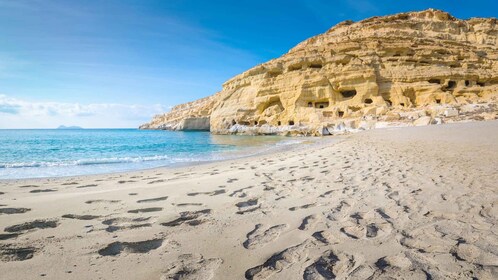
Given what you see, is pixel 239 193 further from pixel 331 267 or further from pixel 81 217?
pixel 331 267

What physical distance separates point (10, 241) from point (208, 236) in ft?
5.71

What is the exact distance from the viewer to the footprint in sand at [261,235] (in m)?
2.24

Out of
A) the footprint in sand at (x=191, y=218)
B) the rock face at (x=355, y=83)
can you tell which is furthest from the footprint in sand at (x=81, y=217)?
the rock face at (x=355, y=83)

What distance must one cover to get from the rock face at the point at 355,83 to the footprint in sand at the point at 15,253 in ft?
98.6

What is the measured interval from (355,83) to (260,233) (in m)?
41.2

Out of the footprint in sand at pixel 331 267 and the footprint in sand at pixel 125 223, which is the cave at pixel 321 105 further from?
the footprint in sand at pixel 331 267

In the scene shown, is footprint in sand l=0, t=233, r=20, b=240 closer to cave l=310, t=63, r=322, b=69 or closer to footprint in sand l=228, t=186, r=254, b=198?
footprint in sand l=228, t=186, r=254, b=198

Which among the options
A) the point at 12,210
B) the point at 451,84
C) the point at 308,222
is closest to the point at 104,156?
the point at 12,210

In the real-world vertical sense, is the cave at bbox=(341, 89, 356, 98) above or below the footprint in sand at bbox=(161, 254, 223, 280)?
above

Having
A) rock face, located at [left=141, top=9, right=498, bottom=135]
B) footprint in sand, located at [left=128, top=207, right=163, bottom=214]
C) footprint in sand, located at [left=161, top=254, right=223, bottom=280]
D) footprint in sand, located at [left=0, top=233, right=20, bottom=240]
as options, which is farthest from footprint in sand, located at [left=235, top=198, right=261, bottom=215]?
rock face, located at [left=141, top=9, right=498, bottom=135]

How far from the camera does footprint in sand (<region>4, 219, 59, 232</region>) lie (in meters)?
2.55

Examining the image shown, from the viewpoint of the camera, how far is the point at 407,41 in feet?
143

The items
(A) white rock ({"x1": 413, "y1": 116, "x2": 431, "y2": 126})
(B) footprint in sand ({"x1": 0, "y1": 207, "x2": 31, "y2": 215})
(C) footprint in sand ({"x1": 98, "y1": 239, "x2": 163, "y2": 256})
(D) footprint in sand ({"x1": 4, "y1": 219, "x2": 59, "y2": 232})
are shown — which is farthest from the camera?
(A) white rock ({"x1": 413, "y1": 116, "x2": 431, "y2": 126})

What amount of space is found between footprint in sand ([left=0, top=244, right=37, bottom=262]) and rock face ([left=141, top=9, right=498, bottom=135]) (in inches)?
1183
